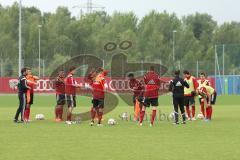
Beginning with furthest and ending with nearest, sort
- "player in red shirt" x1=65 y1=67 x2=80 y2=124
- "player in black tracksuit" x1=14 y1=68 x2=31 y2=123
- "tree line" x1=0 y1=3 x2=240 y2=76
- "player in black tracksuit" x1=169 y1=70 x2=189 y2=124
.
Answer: "tree line" x1=0 y1=3 x2=240 y2=76, "player in black tracksuit" x1=14 y1=68 x2=31 y2=123, "player in red shirt" x1=65 y1=67 x2=80 y2=124, "player in black tracksuit" x1=169 y1=70 x2=189 y2=124

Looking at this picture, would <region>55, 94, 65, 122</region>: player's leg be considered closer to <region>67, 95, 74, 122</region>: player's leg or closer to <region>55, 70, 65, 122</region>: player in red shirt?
<region>55, 70, 65, 122</region>: player in red shirt

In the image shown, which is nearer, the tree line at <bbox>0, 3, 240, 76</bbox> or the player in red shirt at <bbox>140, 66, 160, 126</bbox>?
the player in red shirt at <bbox>140, 66, 160, 126</bbox>

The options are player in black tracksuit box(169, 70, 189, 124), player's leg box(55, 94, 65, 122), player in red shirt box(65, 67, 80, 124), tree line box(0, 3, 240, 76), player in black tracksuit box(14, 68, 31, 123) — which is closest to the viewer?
player in black tracksuit box(169, 70, 189, 124)

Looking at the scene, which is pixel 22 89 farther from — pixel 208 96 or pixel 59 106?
pixel 208 96

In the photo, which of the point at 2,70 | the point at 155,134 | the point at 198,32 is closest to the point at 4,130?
the point at 155,134

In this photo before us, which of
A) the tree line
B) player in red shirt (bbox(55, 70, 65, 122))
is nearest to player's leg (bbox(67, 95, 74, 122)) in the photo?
player in red shirt (bbox(55, 70, 65, 122))

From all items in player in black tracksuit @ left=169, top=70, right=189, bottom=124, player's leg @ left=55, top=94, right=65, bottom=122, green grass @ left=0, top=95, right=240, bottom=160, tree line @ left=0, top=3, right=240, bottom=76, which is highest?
tree line @ left=0, top=3, right=240, bottom=76

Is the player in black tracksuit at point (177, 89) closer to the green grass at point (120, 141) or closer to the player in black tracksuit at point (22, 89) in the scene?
the green grass at point (120, 141)

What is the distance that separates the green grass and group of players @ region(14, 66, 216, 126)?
865 mm

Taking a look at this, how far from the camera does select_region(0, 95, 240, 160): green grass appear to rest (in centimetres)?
1416

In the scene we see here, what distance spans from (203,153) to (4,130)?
859cm

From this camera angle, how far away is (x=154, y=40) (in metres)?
109

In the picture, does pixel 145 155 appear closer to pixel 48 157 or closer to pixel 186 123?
pixel 48 157

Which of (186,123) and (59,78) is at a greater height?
(59,78)
